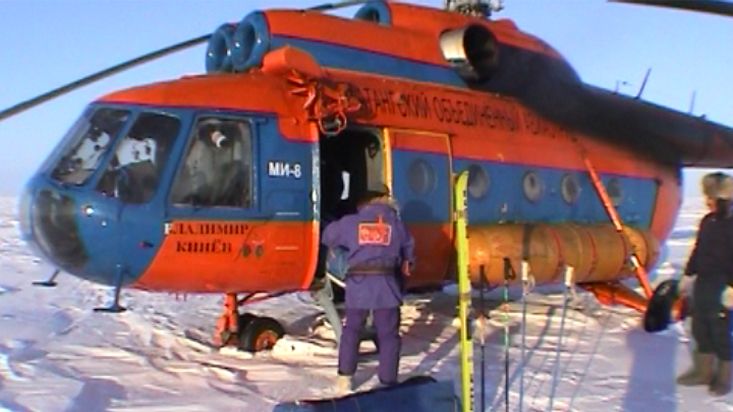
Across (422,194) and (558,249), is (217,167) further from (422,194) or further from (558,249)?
(558,249)

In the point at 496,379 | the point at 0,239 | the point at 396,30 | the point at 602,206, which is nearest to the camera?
the point at 496,379

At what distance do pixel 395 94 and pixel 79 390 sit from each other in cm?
377

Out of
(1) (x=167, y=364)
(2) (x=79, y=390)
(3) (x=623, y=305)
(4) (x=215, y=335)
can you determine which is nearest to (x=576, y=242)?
(3) (x=623, y=305)

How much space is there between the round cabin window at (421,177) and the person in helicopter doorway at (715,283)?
101 inches

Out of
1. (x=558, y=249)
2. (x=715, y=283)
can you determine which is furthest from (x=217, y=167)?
(x=715, y=283)

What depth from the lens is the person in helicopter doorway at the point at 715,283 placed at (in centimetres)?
573

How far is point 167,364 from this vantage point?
6.75 metres

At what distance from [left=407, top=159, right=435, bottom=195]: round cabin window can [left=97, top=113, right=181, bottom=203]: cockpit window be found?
2.26 m

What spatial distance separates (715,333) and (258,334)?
12.7ft

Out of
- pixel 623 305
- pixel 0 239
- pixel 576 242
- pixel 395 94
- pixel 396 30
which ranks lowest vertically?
pixel 0 239

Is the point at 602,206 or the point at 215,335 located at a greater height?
the point at 602,206

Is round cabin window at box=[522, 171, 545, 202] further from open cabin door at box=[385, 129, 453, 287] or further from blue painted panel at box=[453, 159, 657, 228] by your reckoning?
open cabin door at box=[385, 129, 453, 287]

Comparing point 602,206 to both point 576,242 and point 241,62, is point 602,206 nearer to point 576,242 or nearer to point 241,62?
point 576,242

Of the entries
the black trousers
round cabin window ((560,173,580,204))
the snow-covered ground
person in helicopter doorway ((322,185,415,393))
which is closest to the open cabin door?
the snow-covered ground
